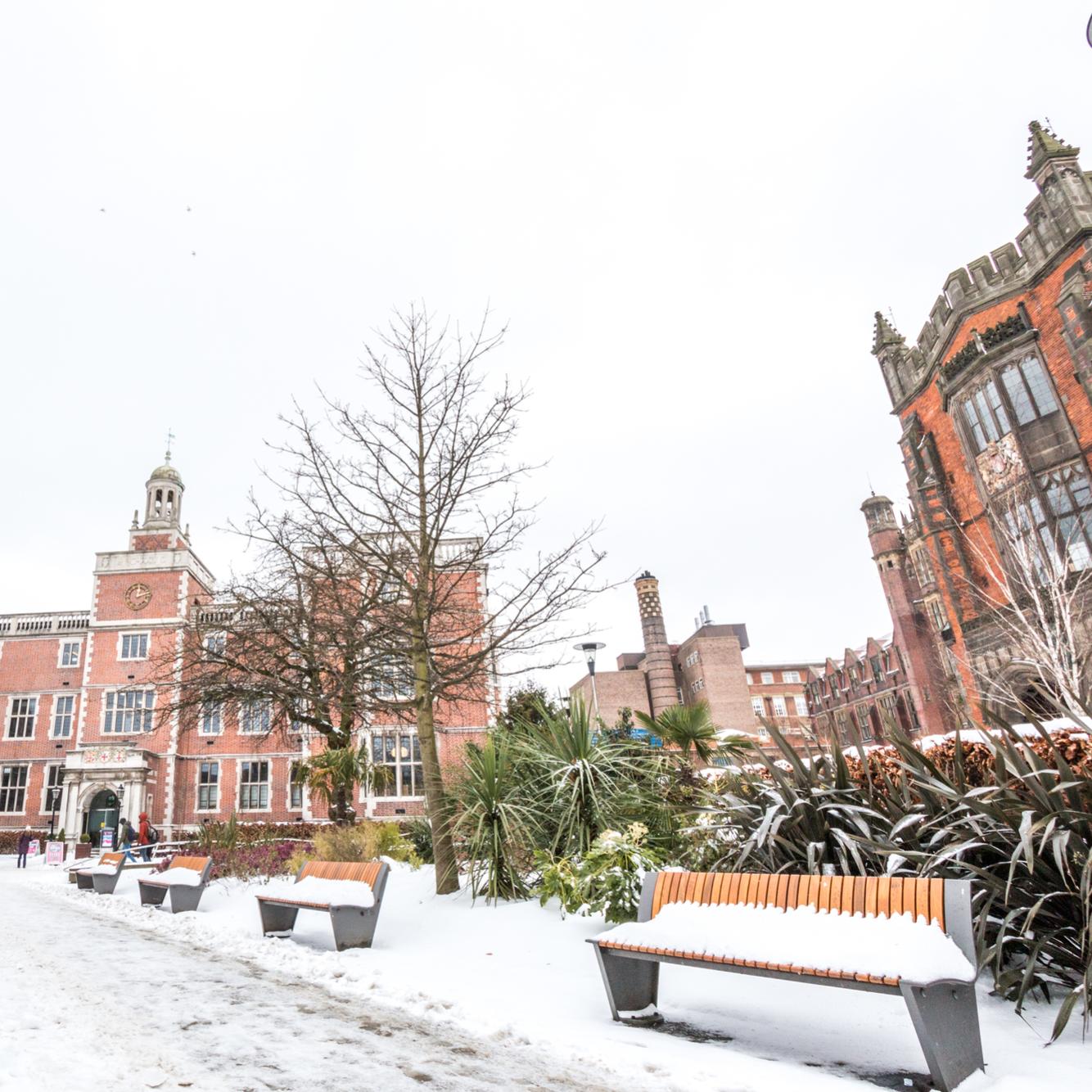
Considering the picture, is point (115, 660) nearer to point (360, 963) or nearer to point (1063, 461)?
point (360, 963)

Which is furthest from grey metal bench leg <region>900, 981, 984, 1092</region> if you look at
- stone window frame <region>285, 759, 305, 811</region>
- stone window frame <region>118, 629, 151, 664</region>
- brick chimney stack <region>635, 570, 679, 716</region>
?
brick chimney stack <region>635, 570, 679, 716</region>

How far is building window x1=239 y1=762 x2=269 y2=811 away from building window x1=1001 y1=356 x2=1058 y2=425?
3590cm

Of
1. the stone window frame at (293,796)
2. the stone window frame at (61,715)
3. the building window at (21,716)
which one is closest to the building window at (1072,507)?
the stone window frame at (293,796)

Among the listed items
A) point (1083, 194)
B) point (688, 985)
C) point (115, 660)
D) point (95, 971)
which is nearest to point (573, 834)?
point (688, 985)

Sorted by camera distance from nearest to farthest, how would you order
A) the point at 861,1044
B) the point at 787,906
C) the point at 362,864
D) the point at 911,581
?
the point at 861,1044
the point at 787,906
the point at 362,864
the point at 911,581

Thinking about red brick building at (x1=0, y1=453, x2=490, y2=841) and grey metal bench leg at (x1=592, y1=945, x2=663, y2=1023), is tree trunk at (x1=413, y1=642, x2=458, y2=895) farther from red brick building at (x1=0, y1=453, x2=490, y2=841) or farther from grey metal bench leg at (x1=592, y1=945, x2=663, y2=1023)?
red brick building at (x1=0, y1=453, x2=490, y2=841)

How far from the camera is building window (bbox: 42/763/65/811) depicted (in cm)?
3791

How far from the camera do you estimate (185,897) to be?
10.1 metres

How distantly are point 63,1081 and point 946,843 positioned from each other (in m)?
5.17

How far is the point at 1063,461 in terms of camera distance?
21.5m

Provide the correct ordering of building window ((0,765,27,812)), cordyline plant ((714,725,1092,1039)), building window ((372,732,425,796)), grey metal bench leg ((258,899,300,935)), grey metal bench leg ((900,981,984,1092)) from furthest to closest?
1. building window ((0,765,27,812))
2. building window ((372,732,425,796))
3. grey metal bench leg ((258,899,300,935))
4. cordyline plant ((714,725,1092,1039))
5. grey metal bench leg ((900,981,984,1092))

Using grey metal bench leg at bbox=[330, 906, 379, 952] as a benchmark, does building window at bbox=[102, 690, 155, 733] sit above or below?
above

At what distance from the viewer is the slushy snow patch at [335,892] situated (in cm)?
657

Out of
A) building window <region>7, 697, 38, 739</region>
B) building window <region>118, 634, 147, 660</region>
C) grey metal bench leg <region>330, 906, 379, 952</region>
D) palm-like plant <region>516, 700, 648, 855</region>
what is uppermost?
building window <region>118, 634, 147, 660</region>
